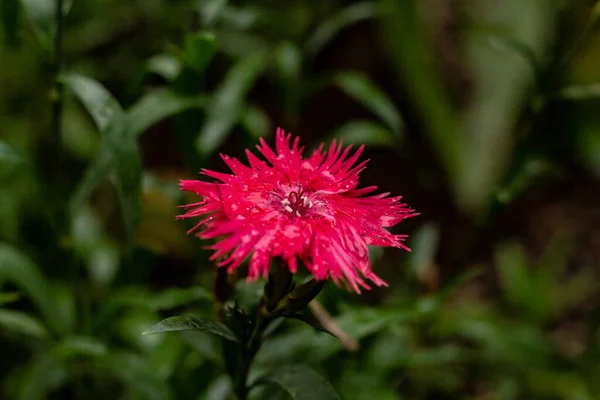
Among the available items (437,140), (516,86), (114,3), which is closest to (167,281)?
(114,3)

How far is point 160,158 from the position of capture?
6.85 ft

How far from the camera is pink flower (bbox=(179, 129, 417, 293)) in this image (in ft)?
2.12

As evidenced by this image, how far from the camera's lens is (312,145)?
1.80 meters

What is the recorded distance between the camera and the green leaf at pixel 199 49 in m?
1.03

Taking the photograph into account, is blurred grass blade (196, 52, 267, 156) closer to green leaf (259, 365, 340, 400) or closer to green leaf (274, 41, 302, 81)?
green leaf (274, 41, 302, 81)

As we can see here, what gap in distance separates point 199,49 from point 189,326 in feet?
1.70

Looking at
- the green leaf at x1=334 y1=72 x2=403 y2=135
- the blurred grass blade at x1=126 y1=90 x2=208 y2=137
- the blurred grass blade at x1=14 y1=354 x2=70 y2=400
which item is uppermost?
the green leaf at x1=334 y1=72 x2=403 y2=135

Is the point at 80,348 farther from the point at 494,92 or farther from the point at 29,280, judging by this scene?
the point at 494,92

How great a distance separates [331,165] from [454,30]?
5.66 feet

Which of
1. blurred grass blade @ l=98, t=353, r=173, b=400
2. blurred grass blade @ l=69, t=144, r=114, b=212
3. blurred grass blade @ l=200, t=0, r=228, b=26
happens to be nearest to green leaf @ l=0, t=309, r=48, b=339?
blurred grass blade @ l=98, t=353, r=173, b=400

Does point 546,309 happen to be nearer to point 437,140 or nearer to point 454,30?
point 437,140

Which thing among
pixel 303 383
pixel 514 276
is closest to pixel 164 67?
pixel 303 383

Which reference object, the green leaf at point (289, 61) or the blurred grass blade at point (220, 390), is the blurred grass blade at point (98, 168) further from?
the green leaf at point (289, 61)

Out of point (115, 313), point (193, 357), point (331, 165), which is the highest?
point (331, 165)
